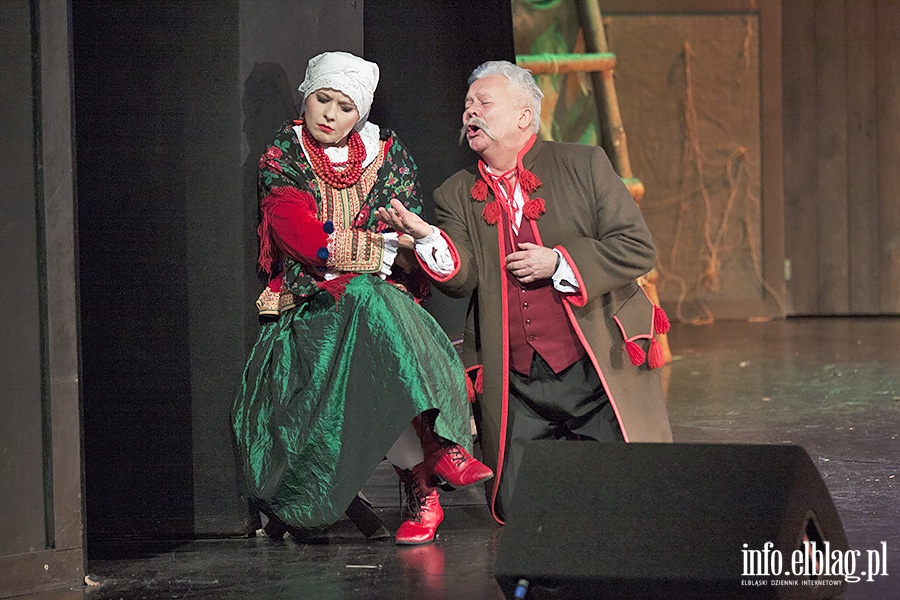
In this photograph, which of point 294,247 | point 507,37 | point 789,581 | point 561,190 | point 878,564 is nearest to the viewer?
point 789,581

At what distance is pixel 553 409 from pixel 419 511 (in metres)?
0.43

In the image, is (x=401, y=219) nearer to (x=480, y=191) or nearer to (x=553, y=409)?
(x=480, y=191)

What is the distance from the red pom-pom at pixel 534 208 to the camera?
10.3ft

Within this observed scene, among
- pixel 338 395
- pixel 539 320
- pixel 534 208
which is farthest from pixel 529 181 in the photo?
pixel 338 395

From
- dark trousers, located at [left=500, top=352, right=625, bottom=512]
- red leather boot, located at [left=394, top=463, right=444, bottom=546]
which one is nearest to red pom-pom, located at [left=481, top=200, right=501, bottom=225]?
dark trousers, located at [left=500, top=352, right=625, bottom=512]

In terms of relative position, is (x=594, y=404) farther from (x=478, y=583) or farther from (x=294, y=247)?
(x=294, y=247)

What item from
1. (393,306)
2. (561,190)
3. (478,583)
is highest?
(561,190)

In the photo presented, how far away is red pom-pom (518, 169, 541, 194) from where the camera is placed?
3.14 metres

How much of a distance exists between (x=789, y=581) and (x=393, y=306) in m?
1.19

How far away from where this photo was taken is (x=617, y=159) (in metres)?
6.14

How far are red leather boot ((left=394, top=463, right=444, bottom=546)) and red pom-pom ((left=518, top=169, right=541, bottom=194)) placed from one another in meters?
0.75

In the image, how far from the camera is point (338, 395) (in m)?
2.96

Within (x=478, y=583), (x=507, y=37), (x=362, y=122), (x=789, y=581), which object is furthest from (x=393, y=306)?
(x=507, y=37)

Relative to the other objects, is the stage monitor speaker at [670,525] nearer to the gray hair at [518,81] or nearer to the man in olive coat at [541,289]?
the man in olive coat at [541,289]
